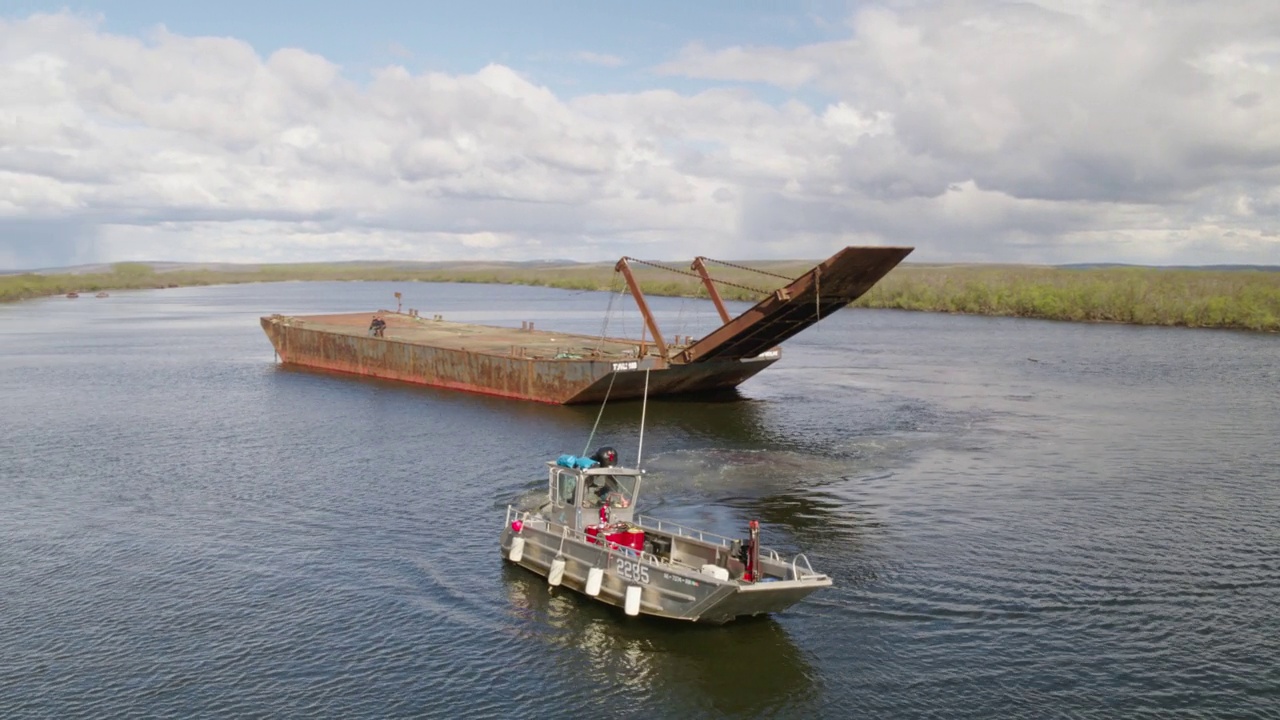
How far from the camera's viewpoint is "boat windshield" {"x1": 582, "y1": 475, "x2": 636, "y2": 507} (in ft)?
93.0

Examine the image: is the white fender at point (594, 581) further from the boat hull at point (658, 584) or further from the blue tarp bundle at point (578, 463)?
the blue tarp bundle at point (578, 463)

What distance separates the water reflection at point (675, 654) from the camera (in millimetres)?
21531

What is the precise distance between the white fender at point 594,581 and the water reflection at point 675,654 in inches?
21.5

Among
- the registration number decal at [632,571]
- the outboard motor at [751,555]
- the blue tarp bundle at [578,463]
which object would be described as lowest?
the registration number decal at [632,571]

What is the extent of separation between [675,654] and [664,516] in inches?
443

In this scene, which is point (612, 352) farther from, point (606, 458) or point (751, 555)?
point (751, 555)

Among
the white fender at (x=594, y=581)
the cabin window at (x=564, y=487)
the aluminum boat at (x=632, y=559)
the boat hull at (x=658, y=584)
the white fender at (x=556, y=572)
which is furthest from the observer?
the cabin window at (x=564, y=487)

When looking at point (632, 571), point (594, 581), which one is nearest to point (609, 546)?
point (594, 581)

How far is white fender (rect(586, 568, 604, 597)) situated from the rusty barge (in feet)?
71.7

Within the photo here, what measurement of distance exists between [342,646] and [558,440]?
24650mm

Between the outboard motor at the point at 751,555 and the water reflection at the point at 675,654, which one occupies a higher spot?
the outboard motor at the point at 751,555

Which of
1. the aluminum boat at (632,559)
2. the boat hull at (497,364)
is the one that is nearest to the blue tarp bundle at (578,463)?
the aluminum boat at (632,559)

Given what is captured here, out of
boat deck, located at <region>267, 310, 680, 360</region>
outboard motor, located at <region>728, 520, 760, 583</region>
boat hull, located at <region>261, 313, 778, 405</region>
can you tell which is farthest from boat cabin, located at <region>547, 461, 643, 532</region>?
boat deck, located at <region>267, 310, 680, 360</region>

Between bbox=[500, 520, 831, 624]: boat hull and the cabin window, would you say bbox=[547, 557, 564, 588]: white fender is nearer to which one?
bbox=[500, 520, 831, 624]: boat hull
